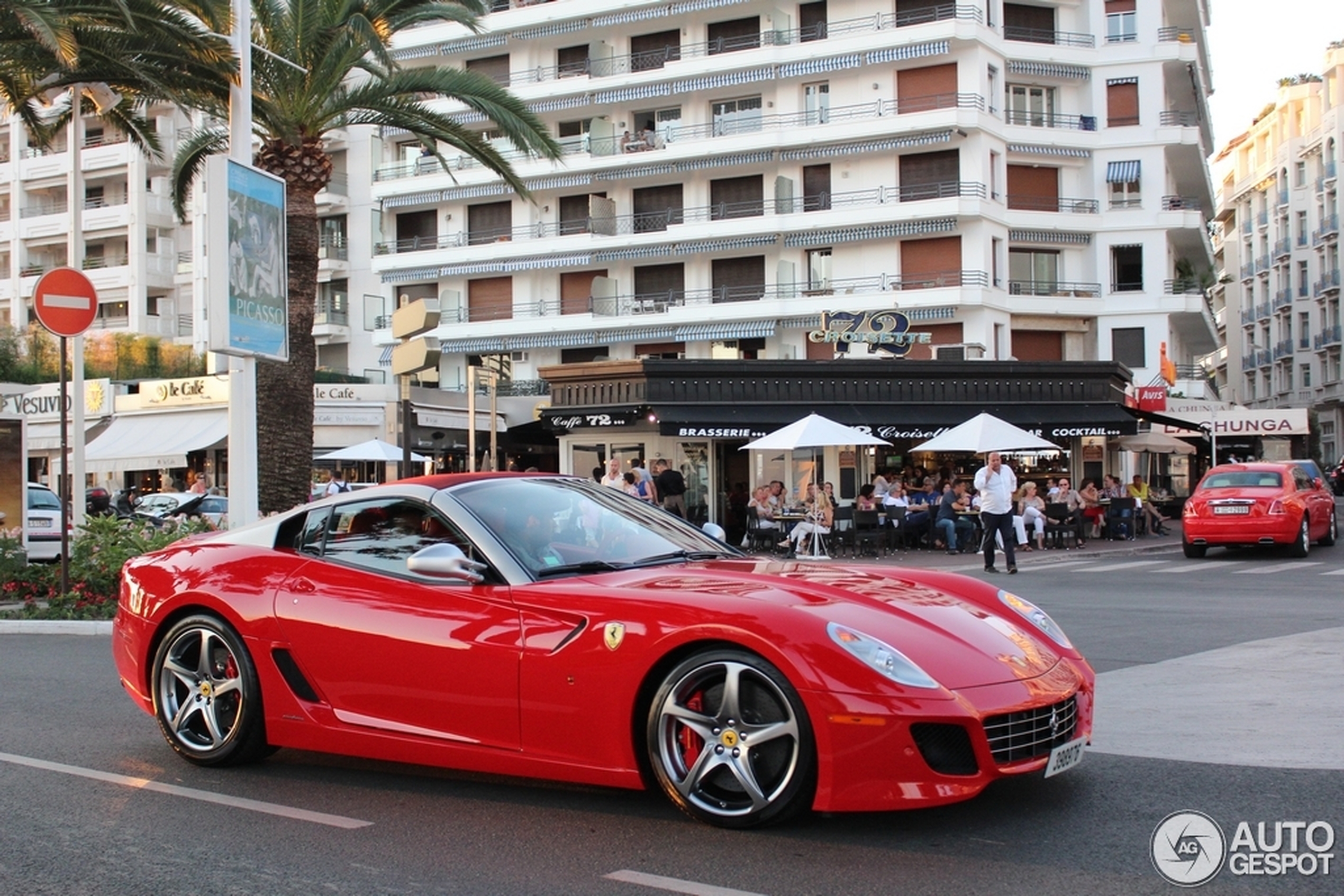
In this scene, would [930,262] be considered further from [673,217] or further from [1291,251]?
[1291,251]

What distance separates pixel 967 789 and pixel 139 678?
13.4 ft

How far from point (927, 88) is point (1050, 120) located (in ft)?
16.9

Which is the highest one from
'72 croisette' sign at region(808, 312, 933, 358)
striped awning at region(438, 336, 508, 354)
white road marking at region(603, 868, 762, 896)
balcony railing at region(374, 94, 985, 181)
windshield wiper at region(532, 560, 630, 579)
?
balcony railing at region(374, 94, 985, 181)

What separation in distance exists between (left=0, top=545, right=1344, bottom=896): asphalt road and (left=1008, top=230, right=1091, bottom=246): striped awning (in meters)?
Result: 39.5

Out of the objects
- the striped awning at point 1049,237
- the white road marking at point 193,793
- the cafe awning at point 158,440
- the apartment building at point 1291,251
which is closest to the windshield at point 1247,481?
the white road marking at point 193,793

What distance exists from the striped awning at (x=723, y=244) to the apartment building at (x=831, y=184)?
8 cm

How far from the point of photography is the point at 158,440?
137ft

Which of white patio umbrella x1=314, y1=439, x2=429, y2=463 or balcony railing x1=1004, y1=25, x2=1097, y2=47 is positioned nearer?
white patio umbrella x1=314, y1=439, x2=429, y2=463

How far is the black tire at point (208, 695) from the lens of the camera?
20.0 ft

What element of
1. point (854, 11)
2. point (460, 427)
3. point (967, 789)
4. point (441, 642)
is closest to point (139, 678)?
point (441, 642)

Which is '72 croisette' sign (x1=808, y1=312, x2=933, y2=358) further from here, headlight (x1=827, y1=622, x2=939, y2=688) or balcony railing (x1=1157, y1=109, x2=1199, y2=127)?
Answer: headlight (x1=827, y1=622, x2=939, y2=688)

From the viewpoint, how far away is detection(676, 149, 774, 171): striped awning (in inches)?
1810

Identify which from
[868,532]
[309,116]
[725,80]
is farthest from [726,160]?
[309,116]

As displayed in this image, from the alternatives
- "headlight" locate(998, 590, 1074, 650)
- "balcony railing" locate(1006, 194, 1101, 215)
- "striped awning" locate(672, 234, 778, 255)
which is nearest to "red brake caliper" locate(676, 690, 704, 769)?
"headlight" locate(998, 590, 1074, 650)
